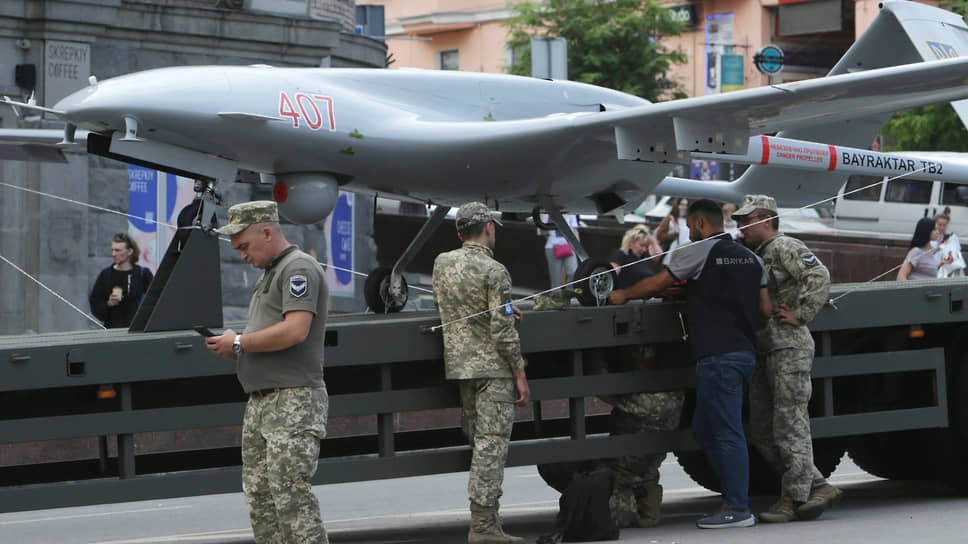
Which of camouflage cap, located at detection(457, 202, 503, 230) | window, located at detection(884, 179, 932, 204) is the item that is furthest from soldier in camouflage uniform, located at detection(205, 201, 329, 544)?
window, located at detection(884, 179, 932, 204)

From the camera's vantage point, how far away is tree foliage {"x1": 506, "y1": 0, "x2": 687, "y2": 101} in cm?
4322

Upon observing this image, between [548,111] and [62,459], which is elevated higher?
[548,111]

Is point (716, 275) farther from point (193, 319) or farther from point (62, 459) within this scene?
point (62, 459)

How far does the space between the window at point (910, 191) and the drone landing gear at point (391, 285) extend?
1870 centimetres

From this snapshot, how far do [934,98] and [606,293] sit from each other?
2949 millimetres

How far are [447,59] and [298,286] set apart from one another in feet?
165

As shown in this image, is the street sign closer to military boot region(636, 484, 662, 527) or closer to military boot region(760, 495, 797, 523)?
military boot region(760, 495, 797, 523)

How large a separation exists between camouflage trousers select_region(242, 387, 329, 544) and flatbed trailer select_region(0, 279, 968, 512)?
0.92 metres

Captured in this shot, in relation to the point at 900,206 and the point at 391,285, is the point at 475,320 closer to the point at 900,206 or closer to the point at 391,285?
the point at 391,285

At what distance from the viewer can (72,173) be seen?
16.0 metres

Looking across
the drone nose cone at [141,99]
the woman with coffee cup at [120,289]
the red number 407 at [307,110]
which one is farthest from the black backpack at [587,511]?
the woman with coffee cup at [120,289]

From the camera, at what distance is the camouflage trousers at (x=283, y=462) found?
21.2ft

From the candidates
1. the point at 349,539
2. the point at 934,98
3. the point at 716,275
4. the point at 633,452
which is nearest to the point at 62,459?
the point at 349,539

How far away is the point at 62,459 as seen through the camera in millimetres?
7949
